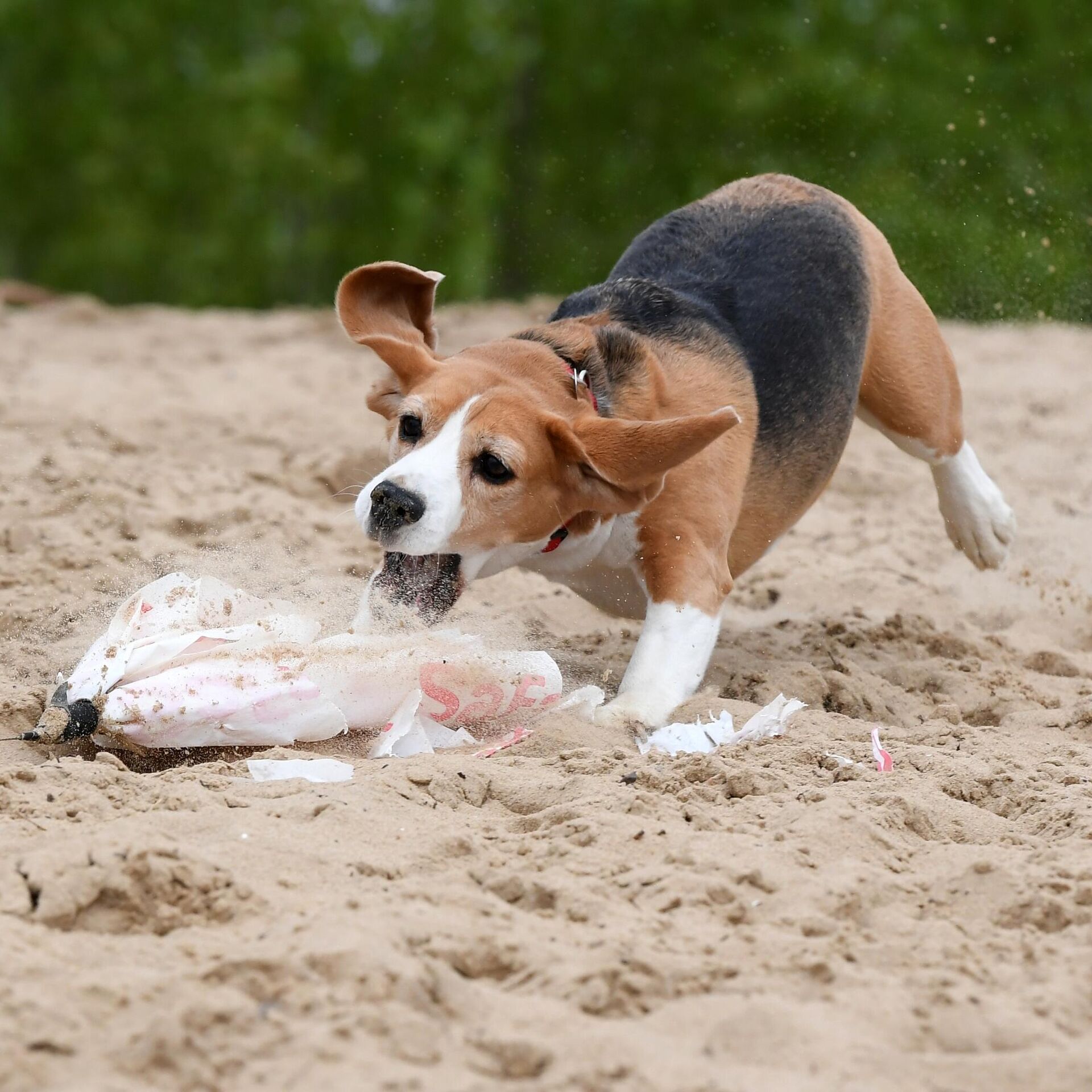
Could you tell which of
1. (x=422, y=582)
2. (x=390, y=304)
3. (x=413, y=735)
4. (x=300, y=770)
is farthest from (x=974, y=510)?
(x=300, y=770)

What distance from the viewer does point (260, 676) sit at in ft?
12.9

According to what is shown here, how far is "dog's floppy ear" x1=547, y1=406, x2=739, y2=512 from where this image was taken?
3.99 m

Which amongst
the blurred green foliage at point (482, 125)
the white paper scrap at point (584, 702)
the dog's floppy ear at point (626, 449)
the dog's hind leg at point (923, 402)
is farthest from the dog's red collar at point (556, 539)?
the blurred green foliage at point (482, 125)

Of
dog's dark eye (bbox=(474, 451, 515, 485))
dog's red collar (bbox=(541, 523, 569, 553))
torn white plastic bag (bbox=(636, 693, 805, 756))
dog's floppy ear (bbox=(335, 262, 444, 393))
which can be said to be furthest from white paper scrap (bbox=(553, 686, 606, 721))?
dog's floppy ear (bbox=(335, 262, 444, 393))

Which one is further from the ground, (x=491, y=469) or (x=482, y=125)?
(x=491, y=469)

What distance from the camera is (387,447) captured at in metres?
4.52

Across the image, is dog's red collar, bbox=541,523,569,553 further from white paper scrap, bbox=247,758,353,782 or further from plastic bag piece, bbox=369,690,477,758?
white paper scrap, bbox=247,758,353,782

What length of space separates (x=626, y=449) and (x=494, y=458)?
1.11 ft

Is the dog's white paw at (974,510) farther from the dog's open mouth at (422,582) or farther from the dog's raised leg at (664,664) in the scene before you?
the dog's open mouth at (422,582)

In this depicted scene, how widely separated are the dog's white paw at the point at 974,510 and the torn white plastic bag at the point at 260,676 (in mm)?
2302

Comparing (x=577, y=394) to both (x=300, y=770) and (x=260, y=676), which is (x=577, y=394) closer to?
(x=260, y=676)

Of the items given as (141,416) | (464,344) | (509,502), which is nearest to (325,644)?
(509,502)

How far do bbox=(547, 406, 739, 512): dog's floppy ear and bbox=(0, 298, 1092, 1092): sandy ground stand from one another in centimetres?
62

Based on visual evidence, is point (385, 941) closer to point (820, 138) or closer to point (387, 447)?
point (387, 447)
